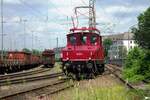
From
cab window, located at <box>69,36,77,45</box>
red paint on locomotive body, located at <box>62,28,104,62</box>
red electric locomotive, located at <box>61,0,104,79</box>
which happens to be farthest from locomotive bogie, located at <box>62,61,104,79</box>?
cab window, located at <box>69,36,77,45</box>

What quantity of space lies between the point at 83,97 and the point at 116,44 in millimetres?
173327

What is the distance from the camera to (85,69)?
25719 mm

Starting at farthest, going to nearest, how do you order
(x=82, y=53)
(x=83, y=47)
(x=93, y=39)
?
(x=93, y=39), (x=83, y=47), (x=82, y=53)

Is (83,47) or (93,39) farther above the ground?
(93,39)

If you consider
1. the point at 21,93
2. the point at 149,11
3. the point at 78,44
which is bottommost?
the point at 21,93

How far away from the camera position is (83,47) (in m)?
26.3

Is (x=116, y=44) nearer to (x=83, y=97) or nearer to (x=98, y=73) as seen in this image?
(x=98, y=73)

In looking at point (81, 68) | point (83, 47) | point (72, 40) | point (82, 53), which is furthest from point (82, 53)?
point (72, 40)

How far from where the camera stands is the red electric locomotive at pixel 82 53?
25375 millimetres

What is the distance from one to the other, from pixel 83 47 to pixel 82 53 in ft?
2.44

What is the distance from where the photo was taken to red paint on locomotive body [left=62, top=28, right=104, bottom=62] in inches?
1005

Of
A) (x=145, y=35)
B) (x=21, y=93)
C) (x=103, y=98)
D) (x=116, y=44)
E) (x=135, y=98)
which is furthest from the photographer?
(x=116, y=44)

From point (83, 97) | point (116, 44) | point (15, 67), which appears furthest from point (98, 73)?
point (116, 44)

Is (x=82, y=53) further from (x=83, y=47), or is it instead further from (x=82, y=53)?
(x=83, y=47)
